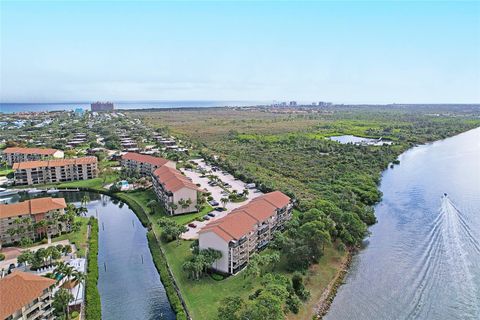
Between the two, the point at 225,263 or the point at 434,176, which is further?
the point at 434,176

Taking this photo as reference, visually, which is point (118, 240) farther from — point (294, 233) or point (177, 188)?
point (294, 233)

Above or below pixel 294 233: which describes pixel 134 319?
below

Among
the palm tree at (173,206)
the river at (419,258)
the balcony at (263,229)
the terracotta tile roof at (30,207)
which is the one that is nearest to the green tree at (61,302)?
the terracotta tile roof at (30,207)

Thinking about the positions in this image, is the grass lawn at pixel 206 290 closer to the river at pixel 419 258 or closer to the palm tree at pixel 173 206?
the river at pixel 419 258

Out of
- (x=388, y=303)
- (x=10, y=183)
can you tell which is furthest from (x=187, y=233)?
(x=10, y=183)

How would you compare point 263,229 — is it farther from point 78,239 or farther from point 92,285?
point 78,239

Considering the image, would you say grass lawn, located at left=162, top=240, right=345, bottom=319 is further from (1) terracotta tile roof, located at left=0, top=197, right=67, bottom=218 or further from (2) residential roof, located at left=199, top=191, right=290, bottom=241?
(1) terracotta tile roof, located at left=0, top=197, right=67, bottom=218

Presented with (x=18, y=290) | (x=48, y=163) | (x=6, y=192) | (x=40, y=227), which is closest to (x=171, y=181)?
(x=40, y=227)
